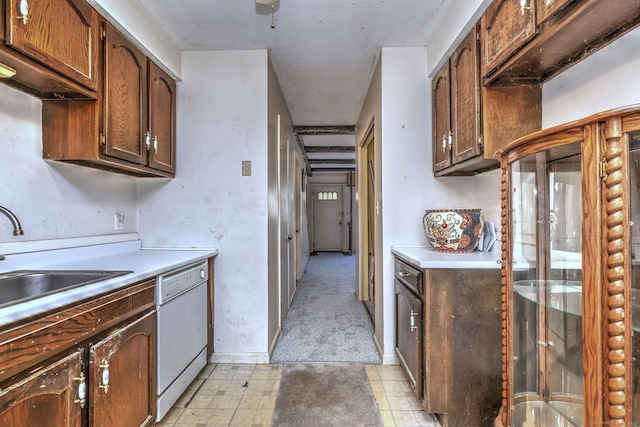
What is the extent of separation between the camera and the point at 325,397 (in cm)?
185

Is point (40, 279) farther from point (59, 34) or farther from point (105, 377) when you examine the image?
point (59, 34)

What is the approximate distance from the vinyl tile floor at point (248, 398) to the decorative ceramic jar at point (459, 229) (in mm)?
939

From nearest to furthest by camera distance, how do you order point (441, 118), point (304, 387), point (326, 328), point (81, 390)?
point (81, 390) → point (304, 387) → point (441, 118) → point (326, 328)

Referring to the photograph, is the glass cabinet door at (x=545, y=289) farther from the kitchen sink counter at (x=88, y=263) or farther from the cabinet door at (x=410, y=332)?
the kitchen sink counter at (x=88, y=263)

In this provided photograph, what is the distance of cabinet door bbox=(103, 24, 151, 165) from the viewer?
5.21 ft

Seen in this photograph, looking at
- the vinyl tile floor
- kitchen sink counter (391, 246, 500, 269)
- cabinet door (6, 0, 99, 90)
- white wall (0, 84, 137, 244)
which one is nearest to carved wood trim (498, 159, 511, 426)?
kitchen sink counter (391, 246, 500, 269)

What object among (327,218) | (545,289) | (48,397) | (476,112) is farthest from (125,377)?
(327,218)

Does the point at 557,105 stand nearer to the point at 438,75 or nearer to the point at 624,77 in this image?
the point at 624,77

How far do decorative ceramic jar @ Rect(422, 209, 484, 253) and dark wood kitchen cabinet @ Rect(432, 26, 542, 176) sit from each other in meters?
0.29

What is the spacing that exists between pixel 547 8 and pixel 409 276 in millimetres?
1321

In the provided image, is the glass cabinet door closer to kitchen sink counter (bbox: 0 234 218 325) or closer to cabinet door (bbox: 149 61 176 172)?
kitchen sink counter (bbox: 0 234 218 325)

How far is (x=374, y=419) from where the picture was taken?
1654mm

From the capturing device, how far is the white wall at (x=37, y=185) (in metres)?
1.39

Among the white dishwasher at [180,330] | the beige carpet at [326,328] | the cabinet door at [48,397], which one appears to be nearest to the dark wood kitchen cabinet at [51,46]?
the white dishwasher at [180,330]
